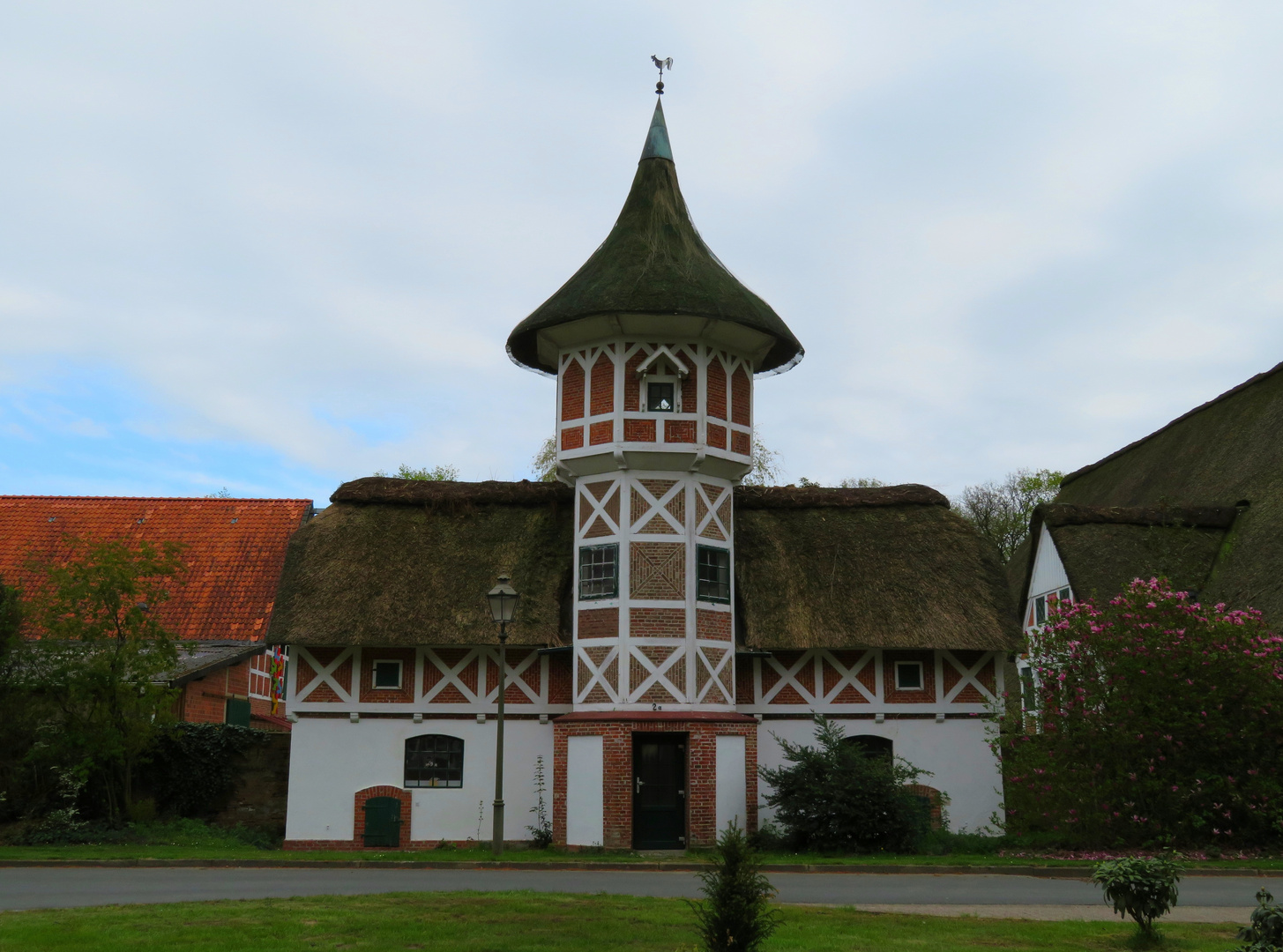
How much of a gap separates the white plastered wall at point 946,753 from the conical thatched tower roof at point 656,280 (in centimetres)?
767

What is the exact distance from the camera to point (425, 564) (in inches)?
942

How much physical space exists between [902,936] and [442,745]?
44.5 feet

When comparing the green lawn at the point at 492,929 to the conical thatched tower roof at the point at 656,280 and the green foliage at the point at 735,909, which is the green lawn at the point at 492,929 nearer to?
the green foliage at the point at 735,909

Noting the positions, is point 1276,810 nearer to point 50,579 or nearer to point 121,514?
point 50,579

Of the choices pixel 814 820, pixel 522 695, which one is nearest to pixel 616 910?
pixel 814 820

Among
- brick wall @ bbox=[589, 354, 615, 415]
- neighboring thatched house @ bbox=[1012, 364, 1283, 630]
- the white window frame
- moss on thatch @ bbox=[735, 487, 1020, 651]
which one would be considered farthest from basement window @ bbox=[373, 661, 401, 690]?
neighboring thatched house @ bbox=[1012, 364, 1283, 630]

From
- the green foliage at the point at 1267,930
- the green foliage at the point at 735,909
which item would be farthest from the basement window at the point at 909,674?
the green foliage at the point at 735,909

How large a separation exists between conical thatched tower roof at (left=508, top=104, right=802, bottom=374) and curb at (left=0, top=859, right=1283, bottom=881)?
986cm

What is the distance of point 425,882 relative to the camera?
50.6ft

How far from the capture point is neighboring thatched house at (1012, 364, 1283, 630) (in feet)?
82.4

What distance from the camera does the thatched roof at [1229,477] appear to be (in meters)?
24.4

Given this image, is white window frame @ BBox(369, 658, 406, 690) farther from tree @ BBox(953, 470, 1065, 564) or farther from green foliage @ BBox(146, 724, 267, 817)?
tree @ BBox(953, 470, 1065, 564)

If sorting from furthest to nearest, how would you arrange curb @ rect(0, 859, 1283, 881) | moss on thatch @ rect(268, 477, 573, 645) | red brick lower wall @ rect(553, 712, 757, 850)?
moss on thatch @ rect(268, 477, 573, 645) → red brick lower wall @ rect(553, 712, 757, 850) → curb @ rect(0, 859, 1283, 881)

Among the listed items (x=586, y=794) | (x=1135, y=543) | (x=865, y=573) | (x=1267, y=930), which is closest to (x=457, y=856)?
(x=586, y=794)
